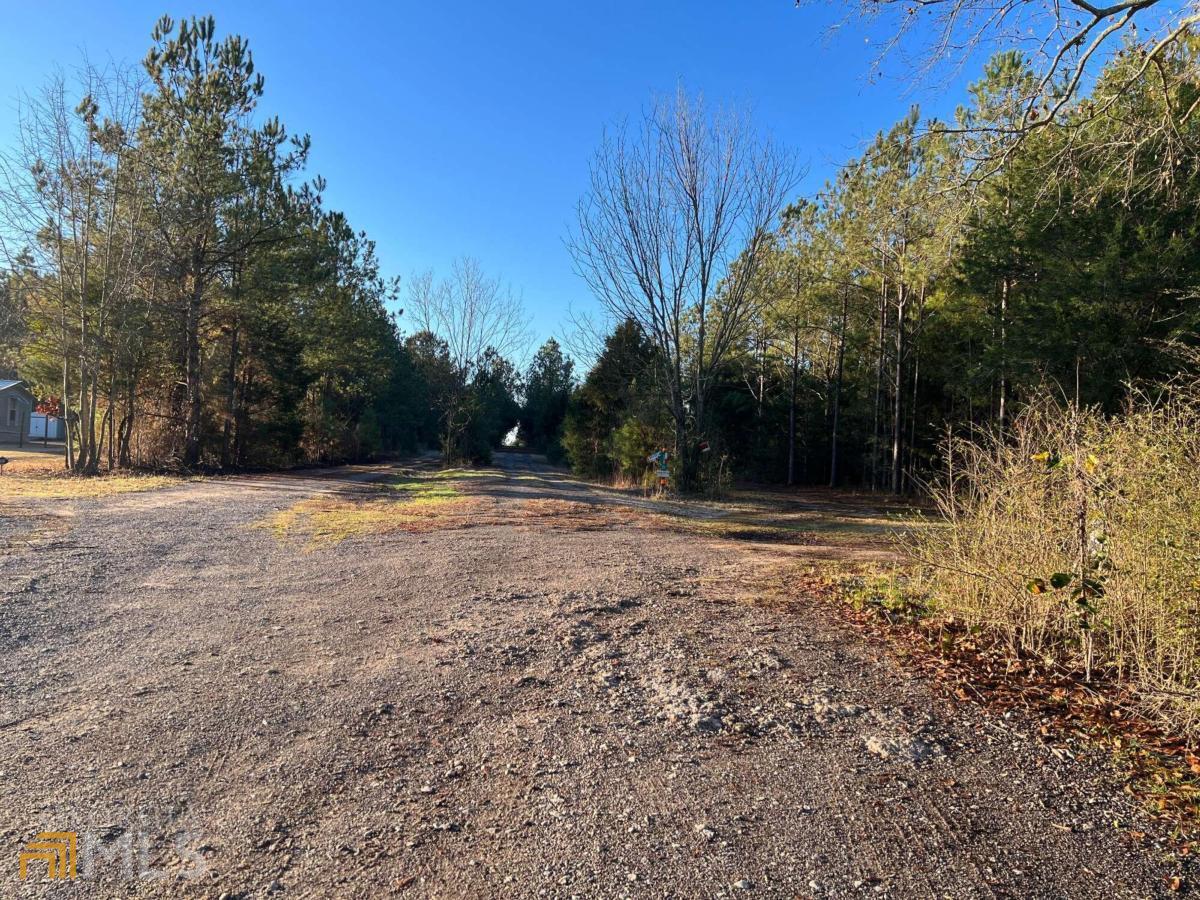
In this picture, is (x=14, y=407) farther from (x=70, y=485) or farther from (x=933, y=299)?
(x=933, y=299)

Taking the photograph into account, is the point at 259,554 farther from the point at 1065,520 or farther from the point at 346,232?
the point at 346,232

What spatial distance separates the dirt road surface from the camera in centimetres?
230

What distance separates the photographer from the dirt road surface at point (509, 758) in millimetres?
2305

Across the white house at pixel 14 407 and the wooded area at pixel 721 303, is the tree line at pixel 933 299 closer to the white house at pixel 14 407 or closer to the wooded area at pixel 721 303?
the wooded area at pixel 721 303

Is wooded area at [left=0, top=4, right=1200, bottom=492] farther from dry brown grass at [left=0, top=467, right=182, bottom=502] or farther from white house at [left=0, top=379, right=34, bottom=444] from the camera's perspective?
white house at [left=0, top=379, right=34, bottom=444]

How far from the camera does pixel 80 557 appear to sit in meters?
7.34

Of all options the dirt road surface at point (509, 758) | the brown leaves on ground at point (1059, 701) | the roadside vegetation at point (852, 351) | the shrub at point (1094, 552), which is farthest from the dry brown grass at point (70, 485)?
the shrub at point (1094, 552)

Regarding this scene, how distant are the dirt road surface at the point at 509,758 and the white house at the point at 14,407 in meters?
50.8

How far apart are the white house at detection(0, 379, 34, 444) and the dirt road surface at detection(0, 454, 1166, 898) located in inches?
2000

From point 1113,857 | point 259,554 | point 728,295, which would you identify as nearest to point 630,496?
point 728,295

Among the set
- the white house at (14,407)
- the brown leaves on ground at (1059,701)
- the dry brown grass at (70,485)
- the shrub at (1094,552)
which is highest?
the white house at (14,407)

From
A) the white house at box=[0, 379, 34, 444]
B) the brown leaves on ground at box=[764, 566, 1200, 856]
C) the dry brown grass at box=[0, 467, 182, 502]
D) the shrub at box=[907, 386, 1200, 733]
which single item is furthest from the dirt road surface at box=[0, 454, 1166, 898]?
the white house at box=[0, 379, 34, 444]

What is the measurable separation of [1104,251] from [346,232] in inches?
999

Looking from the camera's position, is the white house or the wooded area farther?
the white house
